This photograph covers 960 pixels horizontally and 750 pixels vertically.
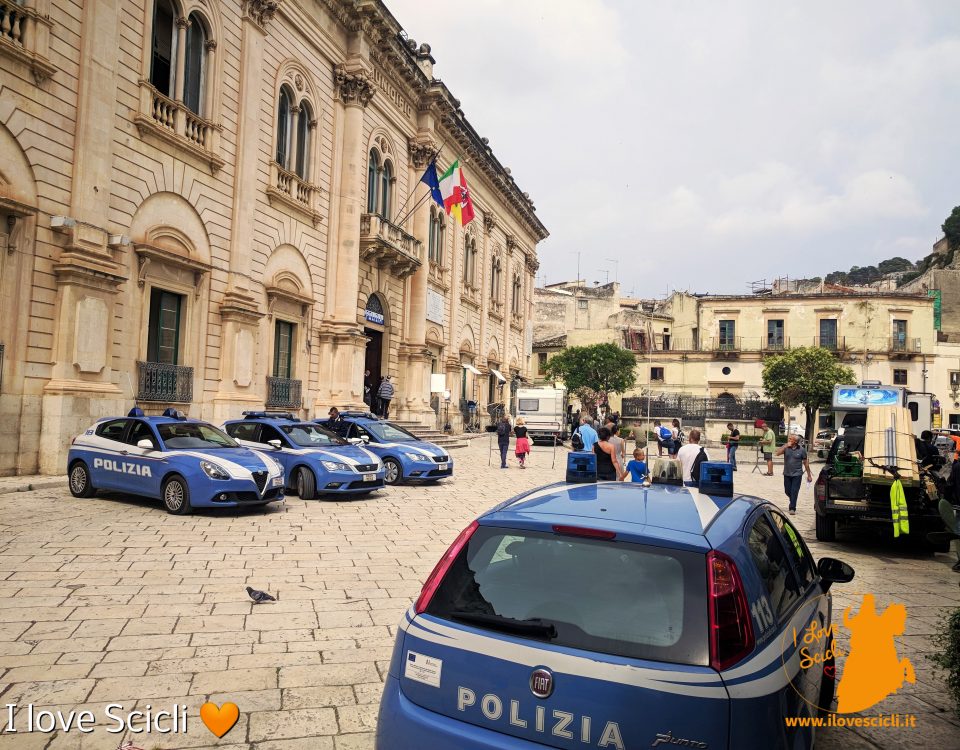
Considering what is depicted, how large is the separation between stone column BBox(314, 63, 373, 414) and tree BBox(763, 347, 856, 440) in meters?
34.9

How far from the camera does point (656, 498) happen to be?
10.9 feet

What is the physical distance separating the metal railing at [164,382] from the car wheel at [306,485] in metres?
4.72

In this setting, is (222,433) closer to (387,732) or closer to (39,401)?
(39,401)

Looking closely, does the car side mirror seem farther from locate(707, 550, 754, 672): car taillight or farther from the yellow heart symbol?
the yellow heart symbol

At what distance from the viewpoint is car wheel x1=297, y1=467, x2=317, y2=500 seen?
12680 millimetres

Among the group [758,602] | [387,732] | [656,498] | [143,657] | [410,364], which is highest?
[410,364]

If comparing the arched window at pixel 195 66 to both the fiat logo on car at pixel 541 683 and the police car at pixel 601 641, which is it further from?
the fiat logo on car at pixel 541 683

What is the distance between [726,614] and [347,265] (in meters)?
21.2

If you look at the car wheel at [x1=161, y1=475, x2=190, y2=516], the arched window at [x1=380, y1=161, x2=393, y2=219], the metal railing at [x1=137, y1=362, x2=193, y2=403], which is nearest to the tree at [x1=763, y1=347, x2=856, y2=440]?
the arched window at [x1=380, y1=161, x2=393, y2=219]

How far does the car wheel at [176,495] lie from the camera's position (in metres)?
10.2

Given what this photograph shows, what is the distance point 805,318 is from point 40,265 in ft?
178

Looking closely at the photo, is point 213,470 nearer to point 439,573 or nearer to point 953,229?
point 439,573

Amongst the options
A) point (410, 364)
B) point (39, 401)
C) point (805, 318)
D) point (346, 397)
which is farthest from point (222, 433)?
point (805, 318)

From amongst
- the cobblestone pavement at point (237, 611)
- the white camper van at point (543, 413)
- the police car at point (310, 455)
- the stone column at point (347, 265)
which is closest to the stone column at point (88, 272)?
the cobblestone pavement at point (237, 611)
